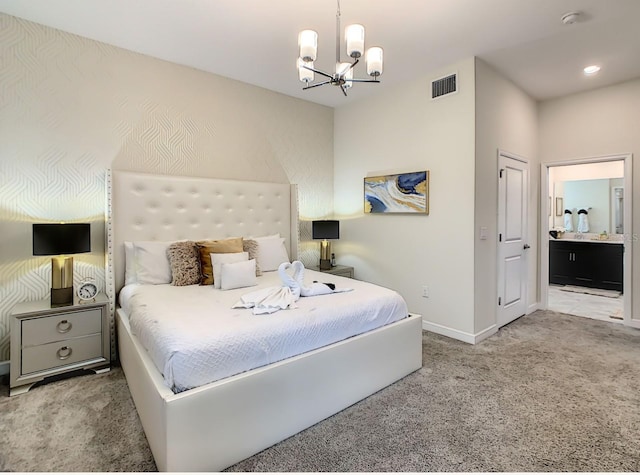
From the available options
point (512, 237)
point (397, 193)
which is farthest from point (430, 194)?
point (512, 237)

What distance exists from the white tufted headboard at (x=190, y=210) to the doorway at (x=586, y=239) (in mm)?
3558

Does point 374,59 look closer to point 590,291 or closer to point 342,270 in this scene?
point 342,270

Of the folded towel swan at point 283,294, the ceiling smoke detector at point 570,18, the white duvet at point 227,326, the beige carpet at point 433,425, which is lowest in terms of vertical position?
the beige carpet at point 433,425

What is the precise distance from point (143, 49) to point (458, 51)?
290cm

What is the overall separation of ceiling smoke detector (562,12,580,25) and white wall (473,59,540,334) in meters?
0.73

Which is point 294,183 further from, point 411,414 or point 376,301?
point 411,414

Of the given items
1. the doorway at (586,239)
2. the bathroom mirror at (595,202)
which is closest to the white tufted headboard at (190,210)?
the doorway at (586,239)

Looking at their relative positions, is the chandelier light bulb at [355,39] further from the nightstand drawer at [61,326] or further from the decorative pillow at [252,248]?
the nightstand drawer at [61,326]

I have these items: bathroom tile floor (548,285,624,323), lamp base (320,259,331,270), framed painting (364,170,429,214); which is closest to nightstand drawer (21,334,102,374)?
lamp base (320,259,331,270)

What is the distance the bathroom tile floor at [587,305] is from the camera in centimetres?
417

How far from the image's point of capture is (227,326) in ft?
5.74

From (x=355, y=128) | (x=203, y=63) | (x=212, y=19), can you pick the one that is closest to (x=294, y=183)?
(x=355, y=128)

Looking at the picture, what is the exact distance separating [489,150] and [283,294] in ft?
8.66

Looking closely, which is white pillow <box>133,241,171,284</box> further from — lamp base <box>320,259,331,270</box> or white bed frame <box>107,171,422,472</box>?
lamp base <box>320,259,331,270</box>
